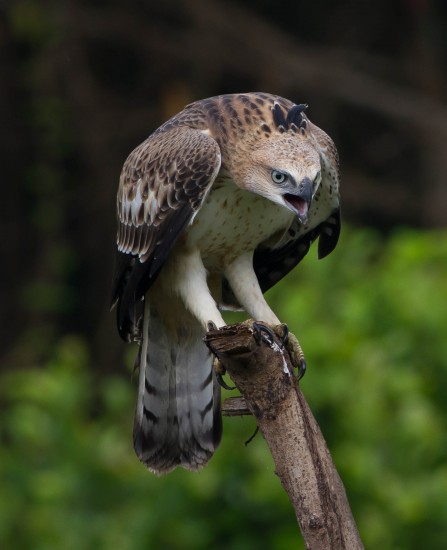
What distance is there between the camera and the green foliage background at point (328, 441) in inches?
237

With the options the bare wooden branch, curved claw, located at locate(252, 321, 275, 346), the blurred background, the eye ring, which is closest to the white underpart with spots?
the eye ring

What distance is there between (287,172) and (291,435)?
0.97m

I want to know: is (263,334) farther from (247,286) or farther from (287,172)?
(247,286)

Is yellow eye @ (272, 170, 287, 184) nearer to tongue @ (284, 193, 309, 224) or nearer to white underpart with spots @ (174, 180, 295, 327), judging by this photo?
tongue @ (284, 193, 309, 224)

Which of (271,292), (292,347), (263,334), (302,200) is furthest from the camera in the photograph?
(271,292)

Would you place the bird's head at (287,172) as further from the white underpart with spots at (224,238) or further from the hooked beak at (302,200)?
the white underpart with spots at (224,238)

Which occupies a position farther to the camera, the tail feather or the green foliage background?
the green foliage background

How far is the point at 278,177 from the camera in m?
4.55

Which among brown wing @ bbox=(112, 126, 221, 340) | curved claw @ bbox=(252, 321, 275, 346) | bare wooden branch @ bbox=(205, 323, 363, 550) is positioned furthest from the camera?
brown wing @ bbox=(112, 126, 221, 340)

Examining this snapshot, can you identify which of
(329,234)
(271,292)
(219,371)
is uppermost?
(329,234)

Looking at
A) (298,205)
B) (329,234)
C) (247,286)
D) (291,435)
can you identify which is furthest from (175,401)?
(291,435)

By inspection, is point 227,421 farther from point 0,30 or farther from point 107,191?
point 0,30

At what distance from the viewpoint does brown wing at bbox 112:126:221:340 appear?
468 centimetres

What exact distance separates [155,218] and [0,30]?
624 centimetres
